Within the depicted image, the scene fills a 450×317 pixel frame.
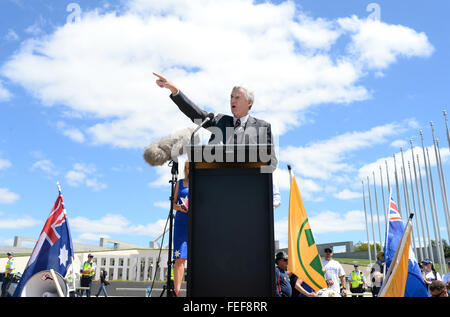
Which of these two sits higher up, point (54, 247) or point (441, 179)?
point (441, 179)

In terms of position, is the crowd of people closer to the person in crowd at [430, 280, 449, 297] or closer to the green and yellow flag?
the person in crowd at [430, 280, 449, 297]

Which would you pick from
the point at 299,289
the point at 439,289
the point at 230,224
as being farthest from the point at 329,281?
the point at 230,224

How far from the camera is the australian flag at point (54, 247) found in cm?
484

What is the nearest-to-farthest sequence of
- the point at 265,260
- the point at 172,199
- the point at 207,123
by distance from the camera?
the point at 265,260
the point at 207,123
the point at 172,199

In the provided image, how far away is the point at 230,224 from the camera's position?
2504mm

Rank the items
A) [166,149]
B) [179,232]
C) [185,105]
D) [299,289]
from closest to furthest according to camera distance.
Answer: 1. [185,105]
2. [166,149]
3. [179,232]
4. [299,289]

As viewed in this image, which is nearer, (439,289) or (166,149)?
(166,149)

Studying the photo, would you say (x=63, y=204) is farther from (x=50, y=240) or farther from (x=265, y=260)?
(x=265, y=260)

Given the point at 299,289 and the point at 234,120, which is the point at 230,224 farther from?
the point at 299,289

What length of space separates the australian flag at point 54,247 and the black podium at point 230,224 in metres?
3.09

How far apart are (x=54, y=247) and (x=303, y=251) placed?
10.7ft
